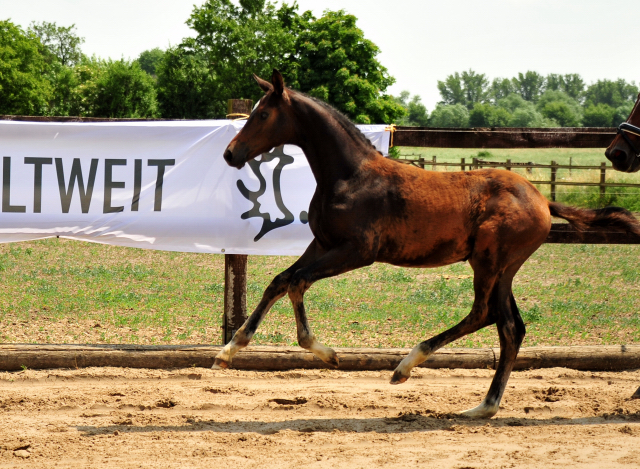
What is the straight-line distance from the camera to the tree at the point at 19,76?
139ft

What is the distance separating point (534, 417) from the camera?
462 centimetres

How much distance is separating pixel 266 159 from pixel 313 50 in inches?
1454

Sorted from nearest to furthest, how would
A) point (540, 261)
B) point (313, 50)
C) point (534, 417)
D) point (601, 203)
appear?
point (534, 417), point (540, 261), point (601, 203), point (313, 50)

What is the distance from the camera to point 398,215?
452 centimetres

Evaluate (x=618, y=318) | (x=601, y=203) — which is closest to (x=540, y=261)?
(x=618, y=318)

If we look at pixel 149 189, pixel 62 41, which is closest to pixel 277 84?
pixel 149 189

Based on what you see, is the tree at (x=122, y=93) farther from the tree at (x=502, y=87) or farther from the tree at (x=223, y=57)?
the tree at (x=502, y=87)

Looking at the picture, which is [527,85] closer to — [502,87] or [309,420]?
[502,87]

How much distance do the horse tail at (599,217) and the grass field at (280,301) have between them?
6.41 ft

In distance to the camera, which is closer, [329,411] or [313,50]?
[329,411]

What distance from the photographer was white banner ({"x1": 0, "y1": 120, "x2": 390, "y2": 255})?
5930 mm

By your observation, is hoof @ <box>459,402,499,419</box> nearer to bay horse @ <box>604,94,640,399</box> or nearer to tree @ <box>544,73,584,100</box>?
bay horse @ <box>604,94,640,399</box>

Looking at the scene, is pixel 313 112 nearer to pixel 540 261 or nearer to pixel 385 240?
pixel 385 240

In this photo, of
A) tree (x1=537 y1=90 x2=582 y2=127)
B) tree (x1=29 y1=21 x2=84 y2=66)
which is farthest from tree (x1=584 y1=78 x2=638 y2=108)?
tree (x1=29 y1=21 x2=84 y2=66)
